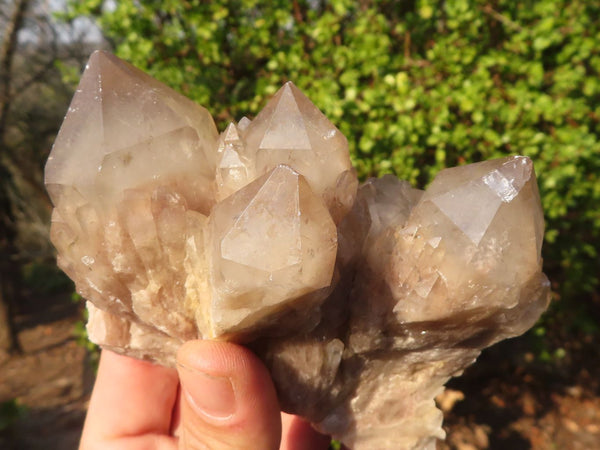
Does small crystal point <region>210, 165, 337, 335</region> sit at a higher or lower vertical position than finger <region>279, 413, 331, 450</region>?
higher

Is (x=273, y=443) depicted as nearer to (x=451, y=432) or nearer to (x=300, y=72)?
(x=300, y=72)

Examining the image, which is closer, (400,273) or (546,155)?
(400,273)

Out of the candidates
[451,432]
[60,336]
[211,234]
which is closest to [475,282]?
[211,234]

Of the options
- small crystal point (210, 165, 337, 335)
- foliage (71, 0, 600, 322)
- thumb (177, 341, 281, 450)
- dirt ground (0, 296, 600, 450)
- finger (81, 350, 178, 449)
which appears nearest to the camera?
small crystal point (210, 165, 337, 335)

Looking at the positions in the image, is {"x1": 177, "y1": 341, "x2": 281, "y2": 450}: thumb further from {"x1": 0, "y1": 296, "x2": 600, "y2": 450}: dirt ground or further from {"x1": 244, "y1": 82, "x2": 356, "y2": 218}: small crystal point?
{"x1": 0, "y1": 296, "x2": 600, "y2": 450}: dirt ground

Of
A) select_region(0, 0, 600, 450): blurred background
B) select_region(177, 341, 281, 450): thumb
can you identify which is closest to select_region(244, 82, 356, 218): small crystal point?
select_region(177, 341, 281, 450): thumb

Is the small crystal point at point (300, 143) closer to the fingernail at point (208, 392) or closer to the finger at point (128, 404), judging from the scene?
the fingernail at point (208, 392)
